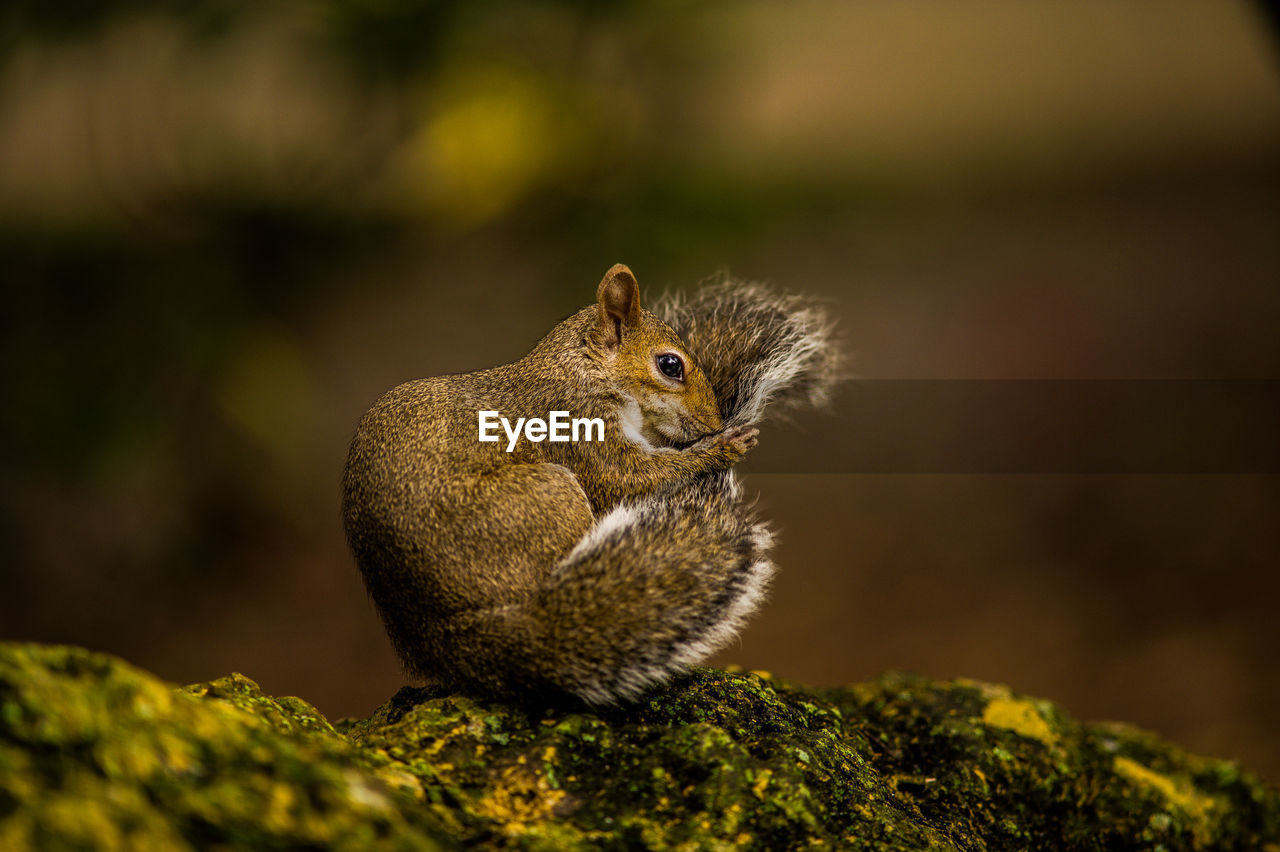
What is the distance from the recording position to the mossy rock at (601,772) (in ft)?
3.62

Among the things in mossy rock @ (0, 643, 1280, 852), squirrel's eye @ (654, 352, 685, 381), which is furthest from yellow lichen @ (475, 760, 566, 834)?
squirrel's eye @ (654, 352, 685, 381)

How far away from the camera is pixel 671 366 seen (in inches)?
94.5

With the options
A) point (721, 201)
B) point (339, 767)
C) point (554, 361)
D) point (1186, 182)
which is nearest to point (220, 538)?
point (721, 201)

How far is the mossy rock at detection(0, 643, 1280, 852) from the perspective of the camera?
3.62 feet

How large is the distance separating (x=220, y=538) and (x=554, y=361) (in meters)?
4.22

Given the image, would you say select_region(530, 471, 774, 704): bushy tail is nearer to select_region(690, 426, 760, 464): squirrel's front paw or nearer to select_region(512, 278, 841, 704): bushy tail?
select_region(512, 278, 841, 704): bushy tail

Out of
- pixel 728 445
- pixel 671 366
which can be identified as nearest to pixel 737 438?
pixel 728 445

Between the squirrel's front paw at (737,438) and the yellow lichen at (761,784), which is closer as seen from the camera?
the yellow lichen at (761,784)

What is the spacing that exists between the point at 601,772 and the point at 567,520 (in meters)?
0.50

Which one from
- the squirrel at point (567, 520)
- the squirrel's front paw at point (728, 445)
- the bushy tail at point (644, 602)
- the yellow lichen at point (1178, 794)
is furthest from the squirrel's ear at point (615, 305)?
the yellow lichen at point (1178, 794)

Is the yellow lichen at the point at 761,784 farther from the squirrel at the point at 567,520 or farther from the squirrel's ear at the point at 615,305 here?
the squirrel's ear at the point at 615,305

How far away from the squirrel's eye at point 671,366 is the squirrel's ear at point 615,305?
0.11 meters

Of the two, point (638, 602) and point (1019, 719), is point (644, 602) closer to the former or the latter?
point (638, 602)

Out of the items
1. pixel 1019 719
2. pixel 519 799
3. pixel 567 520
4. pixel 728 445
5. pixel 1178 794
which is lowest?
pixel 519 799
